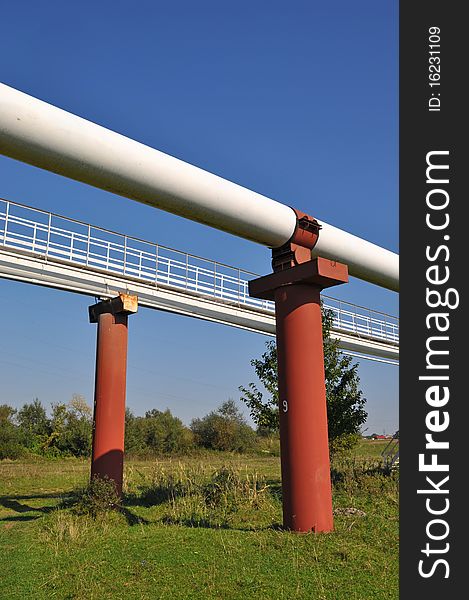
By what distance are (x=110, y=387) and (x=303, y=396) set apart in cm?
640

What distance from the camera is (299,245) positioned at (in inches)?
348

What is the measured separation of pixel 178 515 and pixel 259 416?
6.63 meters

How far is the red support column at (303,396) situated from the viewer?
7.74 m

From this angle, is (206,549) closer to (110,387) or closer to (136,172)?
(136,172)

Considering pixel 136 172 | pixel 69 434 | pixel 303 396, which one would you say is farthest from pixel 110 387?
pixel 69 434

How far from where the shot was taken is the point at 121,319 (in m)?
13.5

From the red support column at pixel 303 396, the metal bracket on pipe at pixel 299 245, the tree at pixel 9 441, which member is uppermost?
the metal bracket on pipe at pixel 299 245

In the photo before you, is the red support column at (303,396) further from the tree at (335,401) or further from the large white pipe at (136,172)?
the tree at (335,401)

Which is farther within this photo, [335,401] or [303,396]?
[335,401]

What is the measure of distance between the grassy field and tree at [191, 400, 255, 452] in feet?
105

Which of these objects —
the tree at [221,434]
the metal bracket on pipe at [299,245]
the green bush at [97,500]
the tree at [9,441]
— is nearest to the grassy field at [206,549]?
the green bush at [97,500]

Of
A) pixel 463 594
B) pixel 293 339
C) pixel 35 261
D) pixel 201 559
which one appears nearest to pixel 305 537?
pixel 201 559

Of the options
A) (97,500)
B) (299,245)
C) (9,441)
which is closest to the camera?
(299,245)

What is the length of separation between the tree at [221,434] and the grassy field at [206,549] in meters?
32.1
